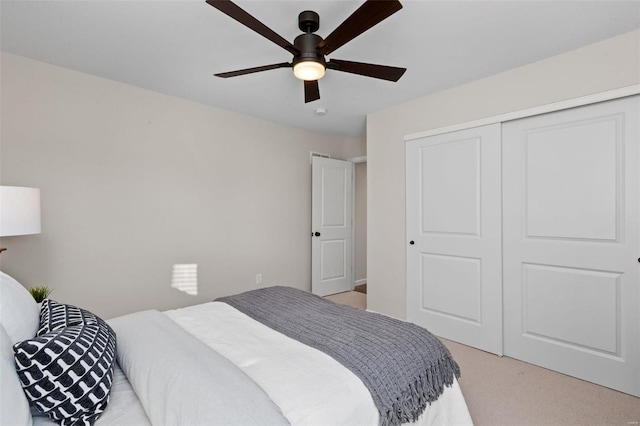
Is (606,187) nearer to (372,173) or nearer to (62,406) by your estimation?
(372,173)

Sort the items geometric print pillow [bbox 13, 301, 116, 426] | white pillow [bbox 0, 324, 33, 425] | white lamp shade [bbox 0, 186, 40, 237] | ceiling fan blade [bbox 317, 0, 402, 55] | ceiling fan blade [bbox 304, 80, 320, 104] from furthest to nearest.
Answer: ceiling fan blade [bbox 304, 80, 320, 104], white lamp shade [bbox 0, 186, 40, 237], ceiling fan blade [bbox 317, 0, 402, 55], geometric print pillow [bbox 13, 301, 116, 426], white pillow [bbox 0, 324, 33, 425]

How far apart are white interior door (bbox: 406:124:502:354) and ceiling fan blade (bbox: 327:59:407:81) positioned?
1.44 meters

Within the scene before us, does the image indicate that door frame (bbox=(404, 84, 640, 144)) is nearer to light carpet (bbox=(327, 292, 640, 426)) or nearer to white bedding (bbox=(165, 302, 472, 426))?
light carpet (bbox=(327, 292, 640, 426))

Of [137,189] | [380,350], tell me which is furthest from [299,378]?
[137,189]

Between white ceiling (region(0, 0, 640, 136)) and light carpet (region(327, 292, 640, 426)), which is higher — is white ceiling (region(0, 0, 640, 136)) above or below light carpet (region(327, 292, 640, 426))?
above

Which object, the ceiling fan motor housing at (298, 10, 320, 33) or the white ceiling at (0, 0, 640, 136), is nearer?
the ceiling fan motor housing at (298, 10, 320, 33)

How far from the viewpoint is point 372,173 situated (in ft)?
12.4

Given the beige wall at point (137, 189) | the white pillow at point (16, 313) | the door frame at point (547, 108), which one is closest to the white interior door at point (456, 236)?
the door frame at point (547, 108)

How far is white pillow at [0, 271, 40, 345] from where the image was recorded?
3.54 feet

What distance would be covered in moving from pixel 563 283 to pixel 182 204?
3545 millimetres

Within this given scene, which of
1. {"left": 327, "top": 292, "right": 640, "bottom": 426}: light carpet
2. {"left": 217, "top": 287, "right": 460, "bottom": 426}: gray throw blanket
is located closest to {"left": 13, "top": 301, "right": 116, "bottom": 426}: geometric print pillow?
{"left": 217, "top": 287, "right": 460, "bottom": 426}: gray throw blanket

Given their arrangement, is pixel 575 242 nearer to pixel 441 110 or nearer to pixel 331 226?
pixel 441 110

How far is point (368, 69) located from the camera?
6.22ft

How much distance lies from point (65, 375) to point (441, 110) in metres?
3.32
